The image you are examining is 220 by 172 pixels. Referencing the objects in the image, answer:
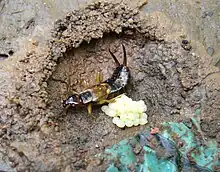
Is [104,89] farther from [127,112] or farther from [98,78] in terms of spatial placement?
[127,112]

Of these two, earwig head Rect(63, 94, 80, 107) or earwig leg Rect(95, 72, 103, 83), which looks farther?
earwig leg Rect(95, 72, 103, 83)

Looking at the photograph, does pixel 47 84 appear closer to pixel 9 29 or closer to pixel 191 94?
pixel 9 29

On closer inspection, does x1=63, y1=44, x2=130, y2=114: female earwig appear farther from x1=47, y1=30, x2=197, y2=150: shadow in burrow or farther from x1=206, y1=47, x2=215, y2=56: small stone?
x1=206, y1=47, x2=215, y2=56: small stone

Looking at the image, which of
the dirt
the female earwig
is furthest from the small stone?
the female earwig

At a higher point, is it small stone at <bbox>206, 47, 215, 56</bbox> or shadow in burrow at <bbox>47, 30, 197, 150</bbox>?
small stone at <bbox>206, 47, 215, 56</bbox>

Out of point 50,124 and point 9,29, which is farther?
point 9,29

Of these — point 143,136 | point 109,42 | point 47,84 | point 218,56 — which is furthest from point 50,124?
point 218,56

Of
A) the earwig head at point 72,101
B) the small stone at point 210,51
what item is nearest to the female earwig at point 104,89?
the earwig head at point 72,101
